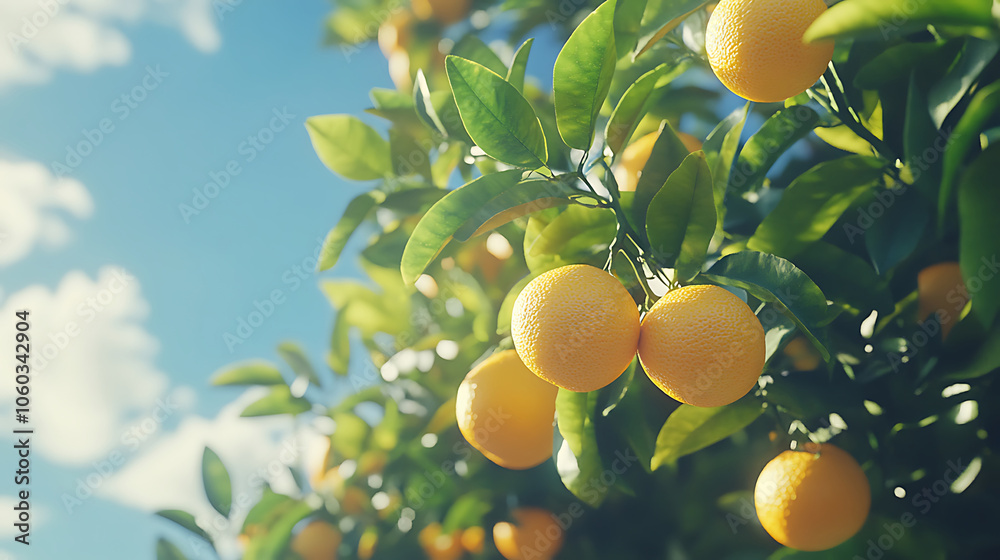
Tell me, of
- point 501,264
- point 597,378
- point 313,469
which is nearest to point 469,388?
point 597,378

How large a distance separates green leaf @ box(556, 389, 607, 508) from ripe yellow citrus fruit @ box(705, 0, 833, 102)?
54 centimetres

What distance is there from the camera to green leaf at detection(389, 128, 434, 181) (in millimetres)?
1466

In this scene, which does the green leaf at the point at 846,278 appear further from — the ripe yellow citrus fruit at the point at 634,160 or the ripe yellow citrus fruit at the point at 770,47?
the ripe yellow citrus fruit at the point at 634,160

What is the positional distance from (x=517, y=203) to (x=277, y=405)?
1.24 metres

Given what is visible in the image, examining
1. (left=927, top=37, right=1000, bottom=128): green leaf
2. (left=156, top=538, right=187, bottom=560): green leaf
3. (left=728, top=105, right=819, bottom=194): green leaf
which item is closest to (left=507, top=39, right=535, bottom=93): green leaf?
(left=728, top=105, right=819, bottom=194): green leaf

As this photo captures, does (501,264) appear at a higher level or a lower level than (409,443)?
higher

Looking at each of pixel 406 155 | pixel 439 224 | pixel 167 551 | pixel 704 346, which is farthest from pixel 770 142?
pixel 167 551

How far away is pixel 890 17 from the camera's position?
634 millimetres

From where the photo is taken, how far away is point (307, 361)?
1977 millimetres

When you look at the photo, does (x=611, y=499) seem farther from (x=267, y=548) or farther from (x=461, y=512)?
(x=267, y=548)

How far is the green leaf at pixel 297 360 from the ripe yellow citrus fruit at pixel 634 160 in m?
1.18

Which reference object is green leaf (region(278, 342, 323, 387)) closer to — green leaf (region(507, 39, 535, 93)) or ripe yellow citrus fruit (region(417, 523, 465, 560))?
ripe yellow citrus fruit (region(417, 523, 465, 560))

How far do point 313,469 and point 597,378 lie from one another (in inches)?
60.8

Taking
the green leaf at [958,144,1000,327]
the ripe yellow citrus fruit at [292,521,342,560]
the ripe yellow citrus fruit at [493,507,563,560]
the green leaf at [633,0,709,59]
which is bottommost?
the ripe yellow citrus fruit at [493,507,563,560]
